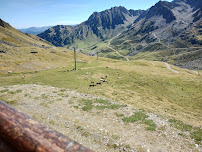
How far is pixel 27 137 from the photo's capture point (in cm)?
186

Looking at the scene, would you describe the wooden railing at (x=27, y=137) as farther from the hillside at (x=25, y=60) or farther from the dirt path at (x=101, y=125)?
the hillside at (x=25, y=60)

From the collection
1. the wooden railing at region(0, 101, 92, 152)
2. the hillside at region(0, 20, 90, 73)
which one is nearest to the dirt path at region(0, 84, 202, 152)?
the wooden railing at region(0, 101, 92, 152)

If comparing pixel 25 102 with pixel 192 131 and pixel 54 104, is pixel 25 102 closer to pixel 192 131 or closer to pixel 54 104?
pixel 54 104

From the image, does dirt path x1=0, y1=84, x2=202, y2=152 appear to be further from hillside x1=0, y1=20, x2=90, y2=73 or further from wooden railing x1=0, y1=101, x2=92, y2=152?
hillside x1=0, y1=20, x2=90, y2=73

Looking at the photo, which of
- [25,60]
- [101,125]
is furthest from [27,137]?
[25,60]

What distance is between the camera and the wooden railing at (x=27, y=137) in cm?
181

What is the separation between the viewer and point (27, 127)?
6.44 ft

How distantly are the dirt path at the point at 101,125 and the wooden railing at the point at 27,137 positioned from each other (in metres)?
11.0

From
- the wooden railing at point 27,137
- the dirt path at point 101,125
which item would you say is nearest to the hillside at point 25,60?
the dirt path at point 101,125

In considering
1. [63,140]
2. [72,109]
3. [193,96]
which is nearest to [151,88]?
[193,96]

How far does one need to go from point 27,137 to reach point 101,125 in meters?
14.3

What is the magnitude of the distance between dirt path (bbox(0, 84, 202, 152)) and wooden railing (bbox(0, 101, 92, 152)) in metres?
11.0

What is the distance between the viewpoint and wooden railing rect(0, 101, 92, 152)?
181 cm

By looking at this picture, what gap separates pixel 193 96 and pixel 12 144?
159 ft
